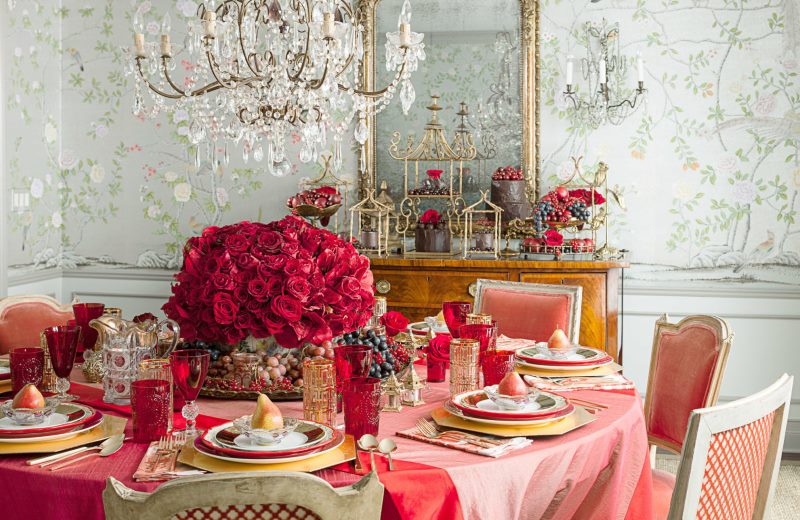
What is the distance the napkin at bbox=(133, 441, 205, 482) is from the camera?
1460 mm

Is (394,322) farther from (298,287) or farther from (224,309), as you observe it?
(224,309)

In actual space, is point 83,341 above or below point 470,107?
below

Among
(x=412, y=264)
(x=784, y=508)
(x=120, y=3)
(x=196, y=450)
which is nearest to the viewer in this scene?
(x=196, y=450)

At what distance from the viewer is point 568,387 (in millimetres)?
2193

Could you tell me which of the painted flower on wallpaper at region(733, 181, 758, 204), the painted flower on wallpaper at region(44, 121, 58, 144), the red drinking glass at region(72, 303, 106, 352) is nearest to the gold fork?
the red drinking glass at region(72, 303, 106, 352)

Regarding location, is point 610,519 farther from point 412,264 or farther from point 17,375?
point 412,264

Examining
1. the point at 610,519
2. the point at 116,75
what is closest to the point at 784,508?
the point at 610,519

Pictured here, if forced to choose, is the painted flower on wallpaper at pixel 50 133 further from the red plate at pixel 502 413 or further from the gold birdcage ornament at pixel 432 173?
the red plate at pixel 502 413

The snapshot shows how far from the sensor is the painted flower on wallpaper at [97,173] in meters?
4.90

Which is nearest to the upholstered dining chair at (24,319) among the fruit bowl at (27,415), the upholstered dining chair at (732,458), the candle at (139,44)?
the candle at (139,44)

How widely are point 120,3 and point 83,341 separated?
2.93 m

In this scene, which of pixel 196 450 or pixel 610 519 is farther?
pixel 610 519

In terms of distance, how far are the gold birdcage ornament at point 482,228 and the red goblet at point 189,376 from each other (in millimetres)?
2439

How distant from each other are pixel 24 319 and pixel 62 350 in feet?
3.83
